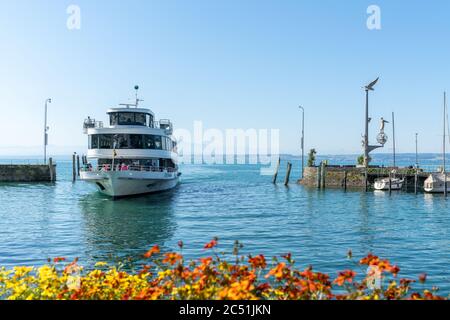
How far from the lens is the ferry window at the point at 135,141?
38312 mm

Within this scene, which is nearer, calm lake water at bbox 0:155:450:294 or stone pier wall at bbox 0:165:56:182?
calm lake water at bbox 0:155:450:294

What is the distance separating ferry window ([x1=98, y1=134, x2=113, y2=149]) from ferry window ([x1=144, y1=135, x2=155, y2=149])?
2.94 meters

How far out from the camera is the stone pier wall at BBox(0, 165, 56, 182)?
197 ft

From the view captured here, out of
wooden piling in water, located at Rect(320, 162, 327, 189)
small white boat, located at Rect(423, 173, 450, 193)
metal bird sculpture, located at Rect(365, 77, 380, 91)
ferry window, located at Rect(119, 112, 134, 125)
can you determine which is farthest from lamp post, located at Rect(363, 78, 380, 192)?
ferry window, located at Rect(119, 112, 134, 125)

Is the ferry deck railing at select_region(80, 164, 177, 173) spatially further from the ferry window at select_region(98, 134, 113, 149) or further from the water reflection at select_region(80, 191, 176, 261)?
the water reflection at select_region(80, 191, 176, 261)

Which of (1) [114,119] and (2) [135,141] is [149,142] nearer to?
(2) [135,141]

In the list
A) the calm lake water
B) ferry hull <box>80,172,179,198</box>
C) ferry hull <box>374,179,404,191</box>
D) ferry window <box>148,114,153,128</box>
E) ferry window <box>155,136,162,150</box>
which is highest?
ferry window <box>148,114,153,128</box>

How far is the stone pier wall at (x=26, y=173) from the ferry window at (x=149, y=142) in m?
27.8

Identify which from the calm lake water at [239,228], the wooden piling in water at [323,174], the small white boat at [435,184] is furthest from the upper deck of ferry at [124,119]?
the small white boat at [435,184]

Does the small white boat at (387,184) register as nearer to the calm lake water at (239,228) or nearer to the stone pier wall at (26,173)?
the calm lake water at (239,228)

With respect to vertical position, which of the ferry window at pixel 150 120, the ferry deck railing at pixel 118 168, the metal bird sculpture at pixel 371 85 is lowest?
the ferry deck railing at pixel 118 168

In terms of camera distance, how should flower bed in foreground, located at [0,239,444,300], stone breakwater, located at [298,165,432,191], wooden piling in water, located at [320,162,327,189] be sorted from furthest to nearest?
wooden piling in water, located at [320,162,327,189] < stone breakwater, located at [298,165,432,191] < flower bed in foreground, located at [0,239,444,300]
